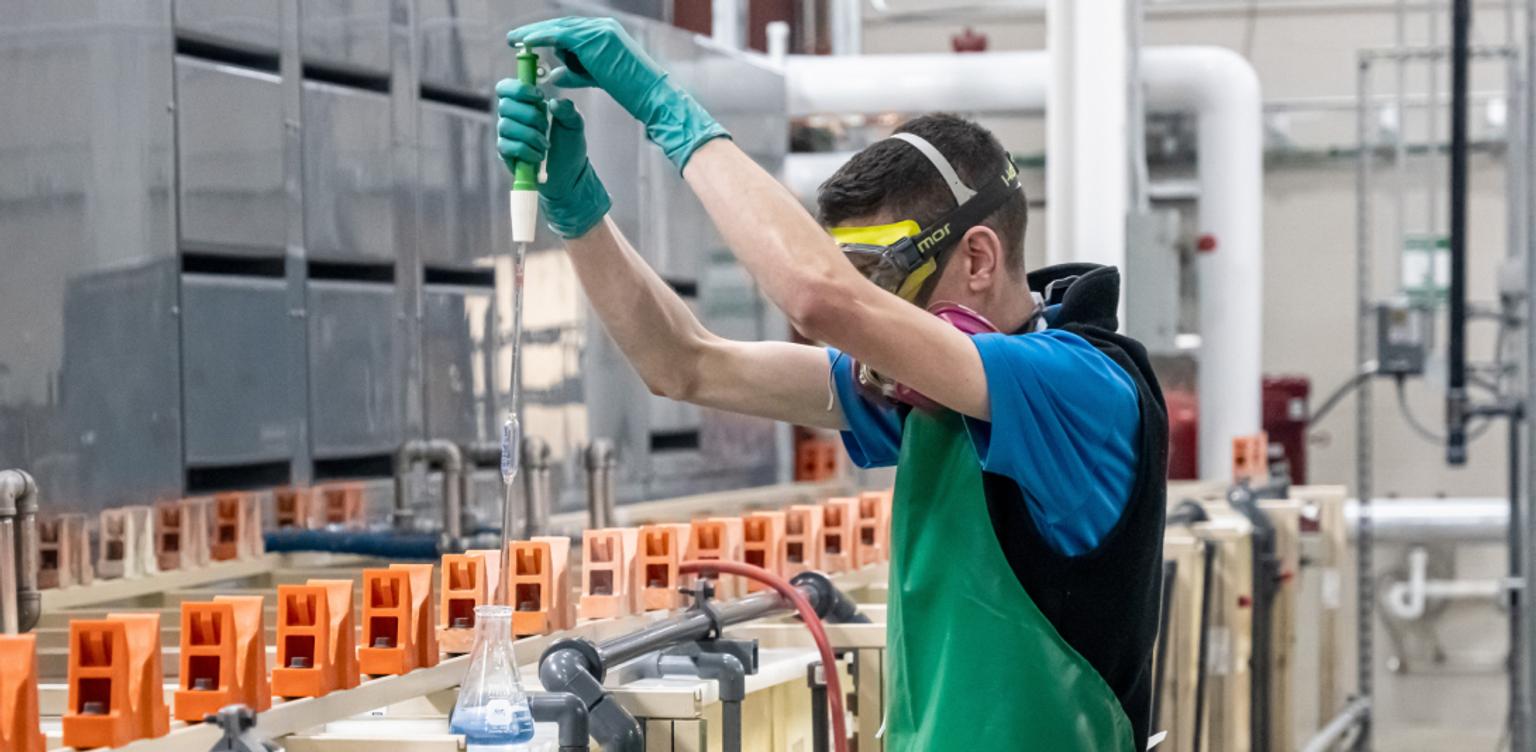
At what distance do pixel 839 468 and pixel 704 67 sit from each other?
1.26m

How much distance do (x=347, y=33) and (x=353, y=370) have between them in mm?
619

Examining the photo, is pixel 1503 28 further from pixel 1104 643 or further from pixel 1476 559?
pixel 1104 643

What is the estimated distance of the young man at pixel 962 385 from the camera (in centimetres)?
159

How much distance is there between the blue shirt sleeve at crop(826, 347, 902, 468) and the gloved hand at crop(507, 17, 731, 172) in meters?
0.39

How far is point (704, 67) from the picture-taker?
15.7 feet

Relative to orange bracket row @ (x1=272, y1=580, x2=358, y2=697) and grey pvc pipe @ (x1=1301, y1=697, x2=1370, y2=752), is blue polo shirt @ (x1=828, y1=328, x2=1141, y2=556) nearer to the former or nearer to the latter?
orange bracket row @ (x1=272, y1=580, x2=358, y2=697)

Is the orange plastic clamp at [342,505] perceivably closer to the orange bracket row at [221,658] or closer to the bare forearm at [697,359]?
the bare forearm at [697,359]

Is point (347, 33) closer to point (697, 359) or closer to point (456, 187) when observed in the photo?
point (456, 187)

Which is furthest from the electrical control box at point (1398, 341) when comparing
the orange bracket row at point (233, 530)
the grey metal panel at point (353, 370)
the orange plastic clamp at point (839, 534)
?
the orange bracket row at point (233, 530)

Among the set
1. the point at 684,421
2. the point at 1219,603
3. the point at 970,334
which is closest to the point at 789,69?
the point at 684,421

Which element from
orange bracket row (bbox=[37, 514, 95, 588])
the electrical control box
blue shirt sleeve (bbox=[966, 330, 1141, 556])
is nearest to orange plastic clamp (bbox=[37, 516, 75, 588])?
orange bracket row (bbox=[37, 514, 95, 588])

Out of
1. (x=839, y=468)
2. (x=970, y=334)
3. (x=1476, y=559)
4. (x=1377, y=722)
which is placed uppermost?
(x=970, y=334)

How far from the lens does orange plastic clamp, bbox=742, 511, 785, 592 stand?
2.68 m

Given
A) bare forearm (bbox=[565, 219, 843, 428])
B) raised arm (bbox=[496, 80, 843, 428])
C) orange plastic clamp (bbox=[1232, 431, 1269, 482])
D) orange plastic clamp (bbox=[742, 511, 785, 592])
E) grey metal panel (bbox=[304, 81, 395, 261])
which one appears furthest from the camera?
orange plastic clamp (bbox=[1232, 431, 1269, 482])
